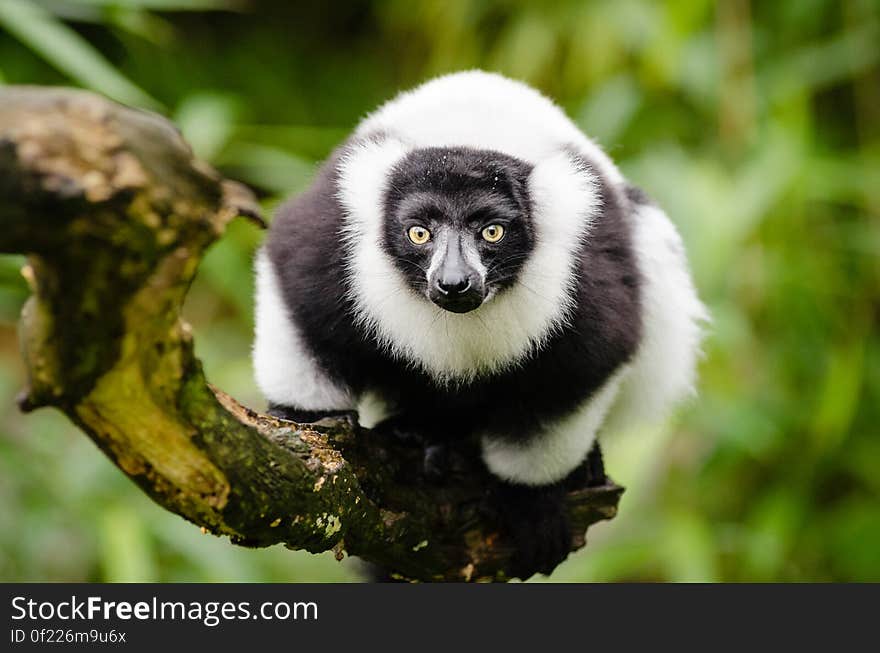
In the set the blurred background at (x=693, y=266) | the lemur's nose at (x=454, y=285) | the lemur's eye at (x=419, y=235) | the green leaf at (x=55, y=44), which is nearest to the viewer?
the lemur's nose at (x=454, y=285)

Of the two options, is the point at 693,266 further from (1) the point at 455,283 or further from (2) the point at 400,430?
(1) the point at 455,283

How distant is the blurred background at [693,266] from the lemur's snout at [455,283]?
132 cm

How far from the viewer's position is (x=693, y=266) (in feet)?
13.6

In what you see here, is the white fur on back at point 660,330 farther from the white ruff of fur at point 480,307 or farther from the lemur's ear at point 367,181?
the lemur's ear at point 367,181

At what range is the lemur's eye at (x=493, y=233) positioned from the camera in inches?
92.4

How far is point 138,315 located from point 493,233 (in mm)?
1029

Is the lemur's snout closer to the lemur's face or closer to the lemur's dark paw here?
the lemur's face

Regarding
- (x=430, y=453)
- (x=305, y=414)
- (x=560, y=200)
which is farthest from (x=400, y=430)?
(x=560, y=200)

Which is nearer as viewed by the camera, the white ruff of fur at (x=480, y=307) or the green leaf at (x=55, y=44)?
the white ruff of fur at (x=480, y=307)

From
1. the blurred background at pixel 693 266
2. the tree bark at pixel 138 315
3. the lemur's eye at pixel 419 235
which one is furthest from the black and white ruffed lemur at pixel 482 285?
the blurred background at pixel 693 266

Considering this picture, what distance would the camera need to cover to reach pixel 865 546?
4.59m

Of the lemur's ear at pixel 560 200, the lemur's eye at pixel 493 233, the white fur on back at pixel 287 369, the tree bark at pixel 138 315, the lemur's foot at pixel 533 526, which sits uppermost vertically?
the lemur's ear at pixel 560 200

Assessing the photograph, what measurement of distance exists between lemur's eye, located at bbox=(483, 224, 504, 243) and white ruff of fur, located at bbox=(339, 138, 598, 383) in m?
0.12

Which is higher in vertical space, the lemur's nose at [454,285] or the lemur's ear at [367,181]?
the lemur's ear at [367,181]
